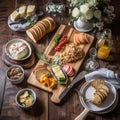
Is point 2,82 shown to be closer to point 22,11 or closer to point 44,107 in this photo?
point 44,107

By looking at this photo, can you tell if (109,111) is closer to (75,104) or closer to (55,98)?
(75,104)

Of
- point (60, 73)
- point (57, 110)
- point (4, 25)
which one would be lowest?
point (57, 110)

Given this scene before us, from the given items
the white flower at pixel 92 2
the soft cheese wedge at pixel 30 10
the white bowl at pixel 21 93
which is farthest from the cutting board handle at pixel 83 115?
the soft cheese wedge at pixel 30 10

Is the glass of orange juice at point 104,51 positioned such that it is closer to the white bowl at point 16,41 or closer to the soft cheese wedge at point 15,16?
the white bowl at point 16,41

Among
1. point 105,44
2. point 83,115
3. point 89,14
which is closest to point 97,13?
point 89,14

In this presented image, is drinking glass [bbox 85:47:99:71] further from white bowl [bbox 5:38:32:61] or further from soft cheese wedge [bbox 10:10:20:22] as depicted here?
soft cheese wedge [bbox 10:10:20:22]

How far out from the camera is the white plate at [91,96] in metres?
1.61

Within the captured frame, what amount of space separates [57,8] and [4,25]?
1.17 ft

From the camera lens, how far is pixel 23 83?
67.8 inches

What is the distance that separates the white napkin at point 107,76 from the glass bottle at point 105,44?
0.11m

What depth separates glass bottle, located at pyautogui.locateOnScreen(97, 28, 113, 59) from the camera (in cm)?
178

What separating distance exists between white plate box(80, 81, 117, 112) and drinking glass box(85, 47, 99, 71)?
13cm

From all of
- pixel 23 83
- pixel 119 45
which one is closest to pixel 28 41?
pixel 23 83

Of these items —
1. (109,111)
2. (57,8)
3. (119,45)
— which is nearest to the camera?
(109,111)
